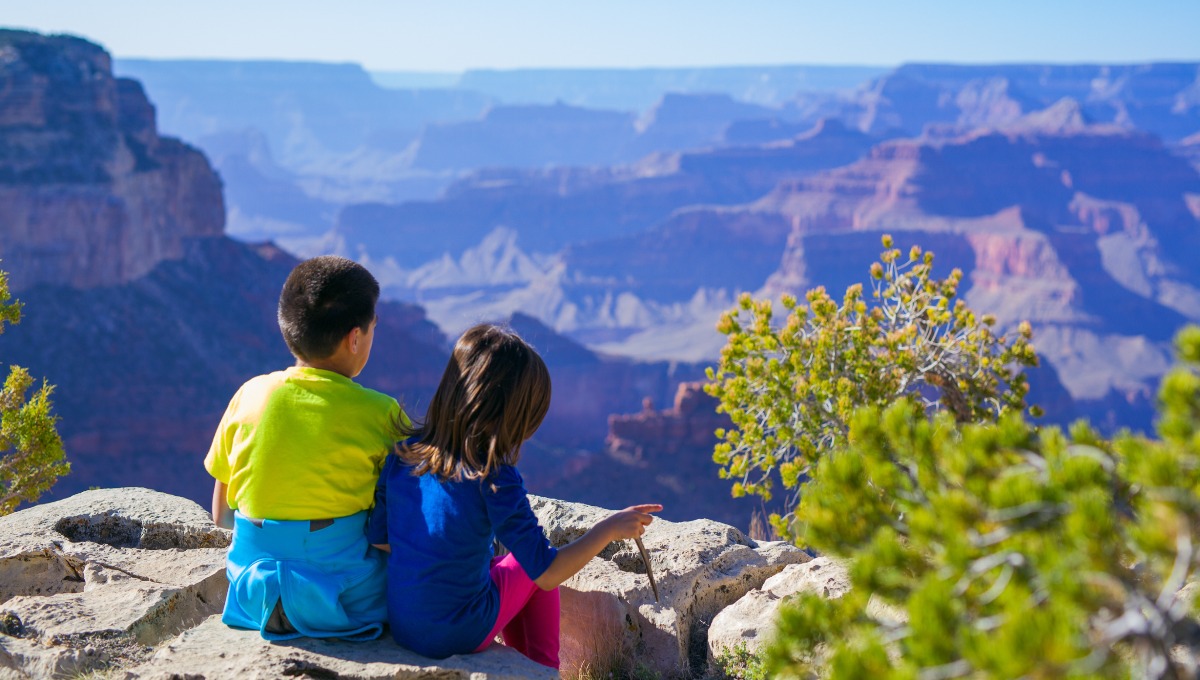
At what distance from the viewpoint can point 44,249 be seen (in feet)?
130

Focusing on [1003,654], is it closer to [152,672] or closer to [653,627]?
[152,672]

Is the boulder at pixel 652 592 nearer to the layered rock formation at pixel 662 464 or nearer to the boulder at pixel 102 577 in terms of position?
the boulder at pixel 102 577

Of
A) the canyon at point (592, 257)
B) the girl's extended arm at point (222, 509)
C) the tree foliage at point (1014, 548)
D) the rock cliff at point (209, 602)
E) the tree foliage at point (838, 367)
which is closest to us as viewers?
the tree foliage at point (1014, 548)

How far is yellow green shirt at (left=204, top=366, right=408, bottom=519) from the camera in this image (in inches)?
117

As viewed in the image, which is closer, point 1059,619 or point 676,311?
Result: point 1059,619

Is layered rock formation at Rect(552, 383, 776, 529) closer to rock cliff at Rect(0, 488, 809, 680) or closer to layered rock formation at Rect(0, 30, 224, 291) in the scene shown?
layered rock formation at Rect(0, 30, 224, 291)

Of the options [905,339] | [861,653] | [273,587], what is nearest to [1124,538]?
[861,653]

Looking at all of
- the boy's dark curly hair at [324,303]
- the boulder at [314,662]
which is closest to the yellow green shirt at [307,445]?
the boy's dark curly hair at [324,303]

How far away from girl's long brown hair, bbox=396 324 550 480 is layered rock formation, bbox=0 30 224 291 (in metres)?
39.7

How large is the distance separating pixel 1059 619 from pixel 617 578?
2862 mm

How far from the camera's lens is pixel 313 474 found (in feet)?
9.75

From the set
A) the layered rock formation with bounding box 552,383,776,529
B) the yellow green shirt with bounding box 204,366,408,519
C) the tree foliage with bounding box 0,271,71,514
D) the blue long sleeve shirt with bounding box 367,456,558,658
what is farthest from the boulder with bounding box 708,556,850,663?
the layered rock formation with bounding box 552,383,776,529

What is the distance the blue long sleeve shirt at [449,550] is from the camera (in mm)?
2830

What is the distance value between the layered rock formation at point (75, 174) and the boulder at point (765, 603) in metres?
39.5
